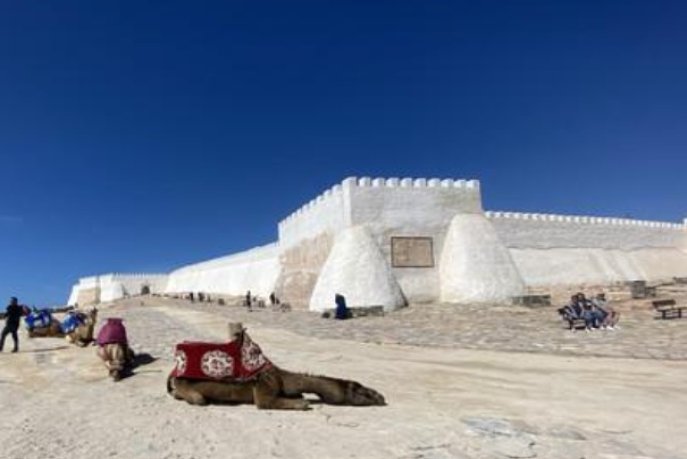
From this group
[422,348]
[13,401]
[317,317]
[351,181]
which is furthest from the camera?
[351,181]

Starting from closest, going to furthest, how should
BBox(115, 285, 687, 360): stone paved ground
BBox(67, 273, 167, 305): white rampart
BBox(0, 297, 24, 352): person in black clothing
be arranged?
1. BBox(115, 285, 687, 360): stone paved ground
2. BBox(0, 297, 24, 352): person in black clothing
3. BBox(67, 273, 167, 305): white rampart

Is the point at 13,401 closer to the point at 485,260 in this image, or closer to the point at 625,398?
the point at 625,398

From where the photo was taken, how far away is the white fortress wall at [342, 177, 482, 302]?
80.0ft

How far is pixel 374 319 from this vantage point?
20.7 metres

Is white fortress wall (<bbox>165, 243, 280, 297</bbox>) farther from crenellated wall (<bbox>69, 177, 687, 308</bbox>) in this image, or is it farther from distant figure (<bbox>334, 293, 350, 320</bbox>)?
distant figure (<bbox>334, 293, 350, 320</bbox>)

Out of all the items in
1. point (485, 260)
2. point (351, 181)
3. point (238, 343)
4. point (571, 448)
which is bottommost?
point (571, 448)

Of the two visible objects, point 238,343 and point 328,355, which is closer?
point 238,343

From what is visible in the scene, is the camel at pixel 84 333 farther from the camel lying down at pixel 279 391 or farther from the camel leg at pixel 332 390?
the camel leg at pixel 332 390

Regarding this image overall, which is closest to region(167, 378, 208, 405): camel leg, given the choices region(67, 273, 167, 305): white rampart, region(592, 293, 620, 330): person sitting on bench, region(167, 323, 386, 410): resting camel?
region(167, 323, 386, 410): resting camel

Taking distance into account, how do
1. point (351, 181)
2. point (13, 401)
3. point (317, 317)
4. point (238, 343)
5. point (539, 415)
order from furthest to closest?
point (351, 181) → point (317, 317) → point (13, 401) → point (238, 343) → point (539, 415)

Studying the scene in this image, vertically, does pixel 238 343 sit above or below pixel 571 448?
above

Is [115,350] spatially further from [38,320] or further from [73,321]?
[38,320]

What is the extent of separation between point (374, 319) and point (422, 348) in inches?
286

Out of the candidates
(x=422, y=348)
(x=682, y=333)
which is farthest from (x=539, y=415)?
(x=682, y=333)
